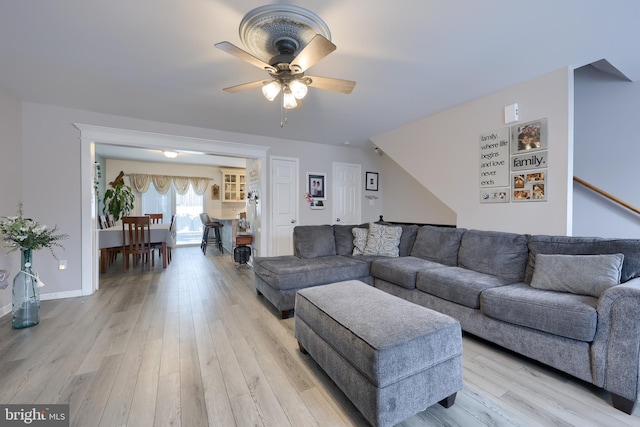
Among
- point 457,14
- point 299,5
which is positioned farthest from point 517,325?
point 299,5

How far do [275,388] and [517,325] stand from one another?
1.78 m

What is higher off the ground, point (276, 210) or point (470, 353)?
point (276, 210)

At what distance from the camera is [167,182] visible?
7.36 m

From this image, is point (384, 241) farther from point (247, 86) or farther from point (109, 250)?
point (109, 250)

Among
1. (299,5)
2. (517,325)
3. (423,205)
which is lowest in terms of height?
(517,325)

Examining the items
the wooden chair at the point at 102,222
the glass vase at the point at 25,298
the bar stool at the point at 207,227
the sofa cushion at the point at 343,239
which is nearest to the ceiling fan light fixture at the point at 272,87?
the sofa cushion at the point at 343,239

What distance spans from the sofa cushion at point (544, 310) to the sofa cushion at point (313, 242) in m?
1.97

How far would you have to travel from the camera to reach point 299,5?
1.60m

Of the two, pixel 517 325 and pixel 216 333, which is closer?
pixel 517 325

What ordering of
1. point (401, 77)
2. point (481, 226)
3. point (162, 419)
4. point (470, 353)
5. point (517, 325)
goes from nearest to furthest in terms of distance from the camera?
point (162, 419) → point (517, 325) → point (470, 353) → point (401, 77) → point (481, 226)

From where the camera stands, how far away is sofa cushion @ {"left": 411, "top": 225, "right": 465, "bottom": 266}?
298cm

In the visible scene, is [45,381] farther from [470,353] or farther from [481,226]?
[481,226]

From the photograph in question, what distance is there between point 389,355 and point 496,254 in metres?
1.95

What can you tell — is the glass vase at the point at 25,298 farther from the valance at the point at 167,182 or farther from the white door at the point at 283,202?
the valance at the point at 167,182
